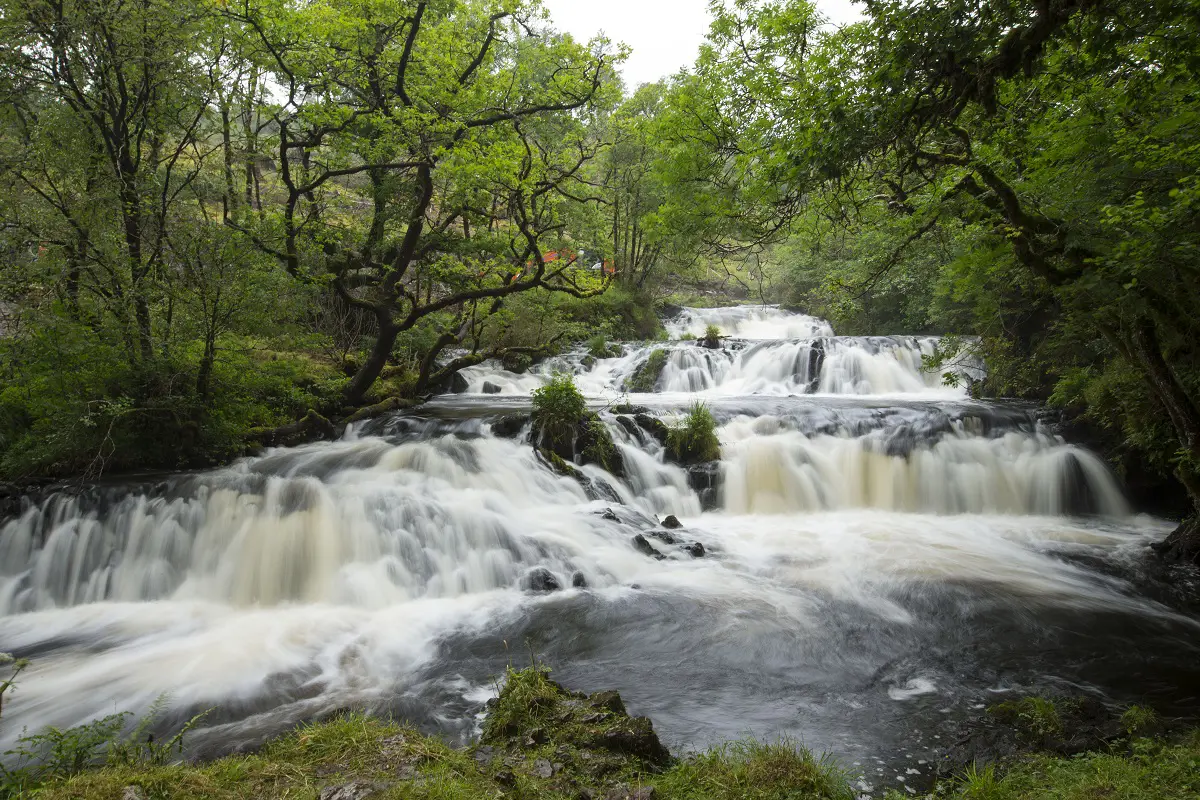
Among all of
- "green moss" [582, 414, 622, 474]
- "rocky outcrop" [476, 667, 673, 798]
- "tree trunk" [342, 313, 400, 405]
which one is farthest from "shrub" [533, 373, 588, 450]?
"rocky outcrop" [476, 667, 673, 798]

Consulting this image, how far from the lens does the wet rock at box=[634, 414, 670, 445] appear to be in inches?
449

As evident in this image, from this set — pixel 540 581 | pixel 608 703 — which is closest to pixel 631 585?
pixel 540 581

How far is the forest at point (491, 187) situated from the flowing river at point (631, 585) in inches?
52.1

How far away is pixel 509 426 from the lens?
11297 mm

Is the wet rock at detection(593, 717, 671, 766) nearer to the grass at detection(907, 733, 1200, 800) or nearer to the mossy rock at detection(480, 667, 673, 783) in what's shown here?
the mossy rock at detection(480, 667, 673, 783)

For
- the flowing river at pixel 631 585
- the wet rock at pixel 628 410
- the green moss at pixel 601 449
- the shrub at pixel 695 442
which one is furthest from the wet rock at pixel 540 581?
the wet rock at pixel 628 410

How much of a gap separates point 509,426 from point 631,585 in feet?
15.9

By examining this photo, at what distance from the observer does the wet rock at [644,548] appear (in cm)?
814

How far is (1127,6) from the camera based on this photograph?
339cm

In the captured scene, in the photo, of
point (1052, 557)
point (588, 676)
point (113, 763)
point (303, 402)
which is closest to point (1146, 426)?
point (1052, 557)

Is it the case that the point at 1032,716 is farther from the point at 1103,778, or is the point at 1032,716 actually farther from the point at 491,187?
the point at 491,187

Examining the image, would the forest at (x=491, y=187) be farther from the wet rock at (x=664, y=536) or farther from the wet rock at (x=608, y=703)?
the wet rock at (x=664, y=536)

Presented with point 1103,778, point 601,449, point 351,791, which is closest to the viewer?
point 351,791

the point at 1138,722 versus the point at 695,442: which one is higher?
the point at 695,442
